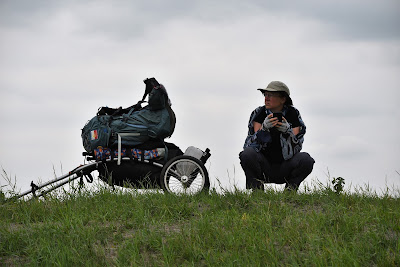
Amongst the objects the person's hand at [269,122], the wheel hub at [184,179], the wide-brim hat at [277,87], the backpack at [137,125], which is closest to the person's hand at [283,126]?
the person's hand at [269,122]

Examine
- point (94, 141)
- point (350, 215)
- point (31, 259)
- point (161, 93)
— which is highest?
point (161, 93)

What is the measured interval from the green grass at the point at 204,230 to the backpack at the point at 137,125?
1.11 metres

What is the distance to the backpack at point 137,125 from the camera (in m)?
8.62

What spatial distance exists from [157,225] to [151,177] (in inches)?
90.6

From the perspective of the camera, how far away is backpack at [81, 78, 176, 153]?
862 cm

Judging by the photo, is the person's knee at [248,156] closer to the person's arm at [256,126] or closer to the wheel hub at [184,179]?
the person's arm at [256,126]

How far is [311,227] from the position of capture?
242 inches

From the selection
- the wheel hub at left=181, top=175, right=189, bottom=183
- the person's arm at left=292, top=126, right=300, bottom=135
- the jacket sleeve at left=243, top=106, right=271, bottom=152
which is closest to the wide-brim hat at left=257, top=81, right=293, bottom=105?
the jacket sleeve at left=243, top=106, right=271, bottom=152

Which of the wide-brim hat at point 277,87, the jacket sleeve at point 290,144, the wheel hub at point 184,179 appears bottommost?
the wheel hub at point 184,179

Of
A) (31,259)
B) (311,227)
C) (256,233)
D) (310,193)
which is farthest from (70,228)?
(310,193)

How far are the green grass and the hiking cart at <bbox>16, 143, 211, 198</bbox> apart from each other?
717mm

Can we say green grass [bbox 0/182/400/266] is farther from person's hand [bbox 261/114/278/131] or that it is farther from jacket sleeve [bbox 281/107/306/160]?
person's hand [bbox 261/114/278/131]

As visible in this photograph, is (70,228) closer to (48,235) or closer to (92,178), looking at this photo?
(48,235)

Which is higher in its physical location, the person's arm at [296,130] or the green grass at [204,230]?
the person's arm at [296,130]
